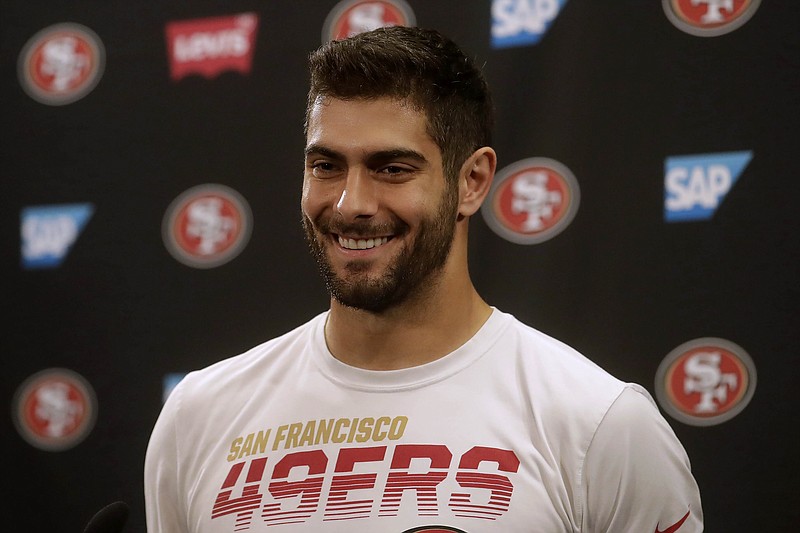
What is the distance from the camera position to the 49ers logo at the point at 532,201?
5.57ft

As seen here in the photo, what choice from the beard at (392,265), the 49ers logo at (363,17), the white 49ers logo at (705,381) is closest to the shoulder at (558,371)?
the beard at (392,265)

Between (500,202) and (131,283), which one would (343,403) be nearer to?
(500,202)

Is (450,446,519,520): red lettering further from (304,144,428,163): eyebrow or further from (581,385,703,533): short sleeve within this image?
(304,144,428,163): eyebrow

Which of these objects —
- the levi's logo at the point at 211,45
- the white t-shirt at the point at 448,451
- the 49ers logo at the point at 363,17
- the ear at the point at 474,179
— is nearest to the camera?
the white t-shirt at the point at 448,451

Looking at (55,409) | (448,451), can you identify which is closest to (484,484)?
(448,451)

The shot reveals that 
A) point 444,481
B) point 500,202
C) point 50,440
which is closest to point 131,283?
point 50,440

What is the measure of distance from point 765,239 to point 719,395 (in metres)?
0.26

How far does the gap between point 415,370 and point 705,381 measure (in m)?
0.62

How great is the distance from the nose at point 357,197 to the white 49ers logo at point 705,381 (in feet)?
2.29

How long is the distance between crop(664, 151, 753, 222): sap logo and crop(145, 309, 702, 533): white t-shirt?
0.48 m

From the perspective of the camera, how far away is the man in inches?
45.1

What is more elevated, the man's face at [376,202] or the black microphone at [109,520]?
the man's face at [376,202]

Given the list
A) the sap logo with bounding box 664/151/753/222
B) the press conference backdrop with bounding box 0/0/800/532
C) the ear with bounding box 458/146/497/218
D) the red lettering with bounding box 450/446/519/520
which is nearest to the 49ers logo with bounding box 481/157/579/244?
the press conference backdrop with bounding box 0/0/800/532

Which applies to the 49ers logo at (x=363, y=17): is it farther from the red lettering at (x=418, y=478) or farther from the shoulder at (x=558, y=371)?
the red lettering at (x=418, y=478)
